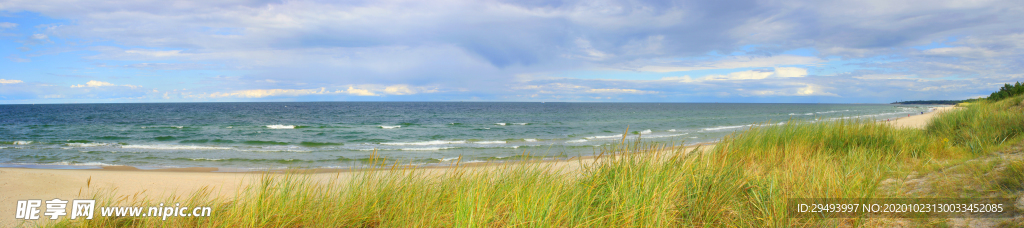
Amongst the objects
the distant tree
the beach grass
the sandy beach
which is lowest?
the sandy beach

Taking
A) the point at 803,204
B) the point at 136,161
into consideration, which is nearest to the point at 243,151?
the point at 136,161

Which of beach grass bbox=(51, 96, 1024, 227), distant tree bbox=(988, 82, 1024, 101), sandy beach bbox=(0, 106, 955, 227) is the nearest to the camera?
beach grass bbox=(51, 96, 1024, 227)

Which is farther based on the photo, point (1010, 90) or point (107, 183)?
point (1010, 90)

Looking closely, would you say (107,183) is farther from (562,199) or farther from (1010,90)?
(1010,90)

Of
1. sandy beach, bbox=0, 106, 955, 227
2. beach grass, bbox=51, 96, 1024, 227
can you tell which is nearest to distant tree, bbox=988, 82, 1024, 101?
sandy beach, bbox=0, 106, 955, 227

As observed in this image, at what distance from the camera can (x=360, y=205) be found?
378cm

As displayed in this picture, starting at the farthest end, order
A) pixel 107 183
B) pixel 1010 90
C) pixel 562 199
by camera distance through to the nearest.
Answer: pixel 1010 90 < pixel 107 183 < pixel 562 199

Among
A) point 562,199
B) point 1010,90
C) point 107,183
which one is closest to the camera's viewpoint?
point 562,199

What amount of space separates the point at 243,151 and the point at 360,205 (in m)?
17.0

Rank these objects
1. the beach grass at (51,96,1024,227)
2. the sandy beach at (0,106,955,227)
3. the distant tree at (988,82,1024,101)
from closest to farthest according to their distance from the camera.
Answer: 1. the beach grass at (51,96,1024,227)
2. the sandy beach at (0,106,955,227)
3. the distant tree at (988,82,1024,101)

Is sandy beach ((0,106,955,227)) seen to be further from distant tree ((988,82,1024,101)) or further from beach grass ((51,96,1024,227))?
distant tree ((988,82,1024,101))

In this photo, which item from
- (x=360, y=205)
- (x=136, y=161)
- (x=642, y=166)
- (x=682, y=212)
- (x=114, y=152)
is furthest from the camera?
(x=114, y=152)

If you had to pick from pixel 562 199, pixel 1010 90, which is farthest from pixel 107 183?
pixel 1010 90

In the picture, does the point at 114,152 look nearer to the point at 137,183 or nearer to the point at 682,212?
the point at 137,183
